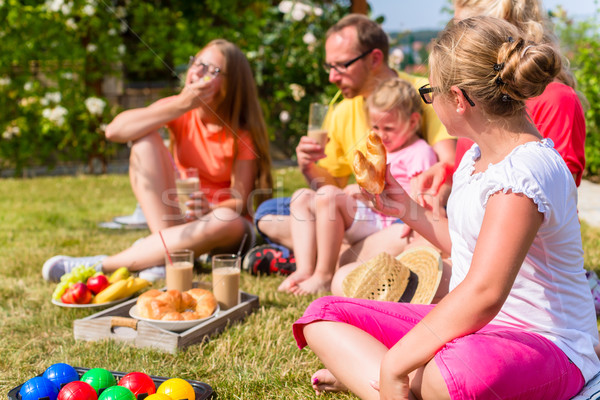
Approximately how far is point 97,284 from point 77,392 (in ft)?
4.18

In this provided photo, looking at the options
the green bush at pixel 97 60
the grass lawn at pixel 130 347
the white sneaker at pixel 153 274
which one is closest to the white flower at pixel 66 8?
the green bush at pixel 97 60

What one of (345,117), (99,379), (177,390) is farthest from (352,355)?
(345,117)

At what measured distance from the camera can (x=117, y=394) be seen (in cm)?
172

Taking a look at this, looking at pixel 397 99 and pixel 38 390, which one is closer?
pixel 38 390

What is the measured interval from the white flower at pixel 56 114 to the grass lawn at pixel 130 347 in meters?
4.27

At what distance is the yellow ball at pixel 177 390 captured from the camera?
5.86 ft

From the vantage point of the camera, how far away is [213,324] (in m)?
2.53

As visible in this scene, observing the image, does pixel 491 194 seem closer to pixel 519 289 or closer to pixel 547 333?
pixel 519 289

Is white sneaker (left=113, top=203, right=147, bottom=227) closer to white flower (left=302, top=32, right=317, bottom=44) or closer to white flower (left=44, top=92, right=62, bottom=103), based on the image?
white flower (left=302, top=32, right=317, bottom=44)

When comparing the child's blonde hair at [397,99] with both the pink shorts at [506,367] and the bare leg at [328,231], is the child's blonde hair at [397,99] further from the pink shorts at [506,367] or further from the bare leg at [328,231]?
the pink shorts at [506,367]

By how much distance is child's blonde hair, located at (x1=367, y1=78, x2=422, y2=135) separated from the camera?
3.28 metres

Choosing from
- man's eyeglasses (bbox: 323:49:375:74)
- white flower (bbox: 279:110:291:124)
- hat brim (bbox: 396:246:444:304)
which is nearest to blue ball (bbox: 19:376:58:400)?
hat brim (bbox: 396:246:444:304)

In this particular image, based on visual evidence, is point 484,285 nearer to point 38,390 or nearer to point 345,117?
point 38,390

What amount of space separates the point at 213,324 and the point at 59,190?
16.7 feet
